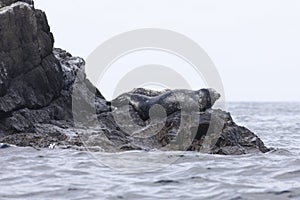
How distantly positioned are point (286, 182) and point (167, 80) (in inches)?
206

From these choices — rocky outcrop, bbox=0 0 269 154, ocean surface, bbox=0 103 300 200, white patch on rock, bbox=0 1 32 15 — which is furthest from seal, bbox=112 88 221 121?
white patch on rock, bbox=0 1 32 15

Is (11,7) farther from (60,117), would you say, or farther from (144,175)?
(144,175)

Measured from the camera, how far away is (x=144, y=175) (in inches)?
344

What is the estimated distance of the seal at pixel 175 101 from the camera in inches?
532

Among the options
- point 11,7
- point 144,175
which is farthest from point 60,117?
point 144,175

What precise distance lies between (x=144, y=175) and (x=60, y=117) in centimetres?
464

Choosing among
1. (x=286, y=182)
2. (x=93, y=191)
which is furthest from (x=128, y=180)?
(x=286, y=182)

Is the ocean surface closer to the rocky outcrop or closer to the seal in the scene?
the rocky outcrop

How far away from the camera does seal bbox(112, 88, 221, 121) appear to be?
1352 cm

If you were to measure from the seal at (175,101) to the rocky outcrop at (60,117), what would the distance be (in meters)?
0.03

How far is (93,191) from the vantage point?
7621 millimetres

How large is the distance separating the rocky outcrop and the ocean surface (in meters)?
0.90

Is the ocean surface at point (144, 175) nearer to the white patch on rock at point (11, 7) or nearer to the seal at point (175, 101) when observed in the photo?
the seal at point (175, 101)

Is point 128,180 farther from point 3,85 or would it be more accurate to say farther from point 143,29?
point 143,29
